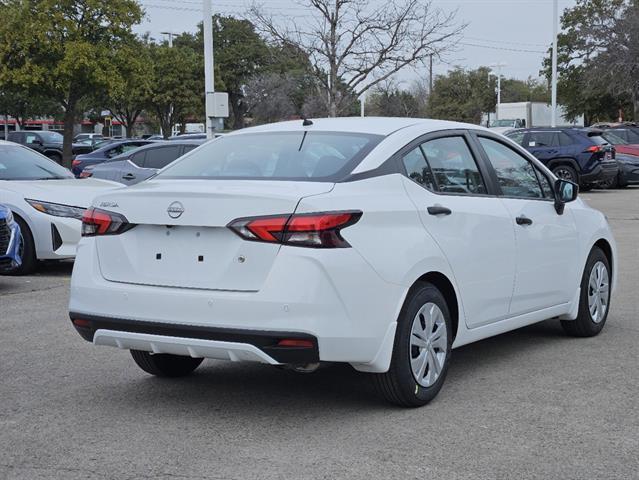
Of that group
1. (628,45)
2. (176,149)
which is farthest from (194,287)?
(628,45)

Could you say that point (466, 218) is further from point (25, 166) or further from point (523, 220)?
point (25, 166)

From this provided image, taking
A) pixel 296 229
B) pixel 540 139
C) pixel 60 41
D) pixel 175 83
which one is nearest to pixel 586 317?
pixel 296 229

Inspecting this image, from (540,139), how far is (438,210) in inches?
836

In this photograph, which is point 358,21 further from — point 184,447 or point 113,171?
point 184,447

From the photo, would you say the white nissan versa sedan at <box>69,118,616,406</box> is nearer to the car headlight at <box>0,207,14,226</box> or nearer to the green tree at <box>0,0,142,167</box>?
the car headlight at <box>0,207,14,226</box>

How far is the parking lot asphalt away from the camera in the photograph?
14.3 feet

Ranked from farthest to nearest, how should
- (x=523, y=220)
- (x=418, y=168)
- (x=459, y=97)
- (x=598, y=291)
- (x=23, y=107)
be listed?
(x=459, y=97), (x=23, y=107), (x=598, y=291), (x=523, y=220), (x=418, y=168)

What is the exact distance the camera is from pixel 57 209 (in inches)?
421

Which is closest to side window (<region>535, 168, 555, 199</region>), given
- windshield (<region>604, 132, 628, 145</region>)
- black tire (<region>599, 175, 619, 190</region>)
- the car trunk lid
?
the car trunk lid

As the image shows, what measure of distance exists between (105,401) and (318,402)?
1.24m

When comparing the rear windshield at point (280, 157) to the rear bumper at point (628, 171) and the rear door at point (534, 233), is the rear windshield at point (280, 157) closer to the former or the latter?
the rear door at point (534, 233)

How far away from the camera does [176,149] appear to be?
673 inches

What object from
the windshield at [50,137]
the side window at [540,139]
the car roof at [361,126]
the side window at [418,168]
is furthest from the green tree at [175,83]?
the side window at [418,168]

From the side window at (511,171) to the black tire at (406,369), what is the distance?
140 centimetres
